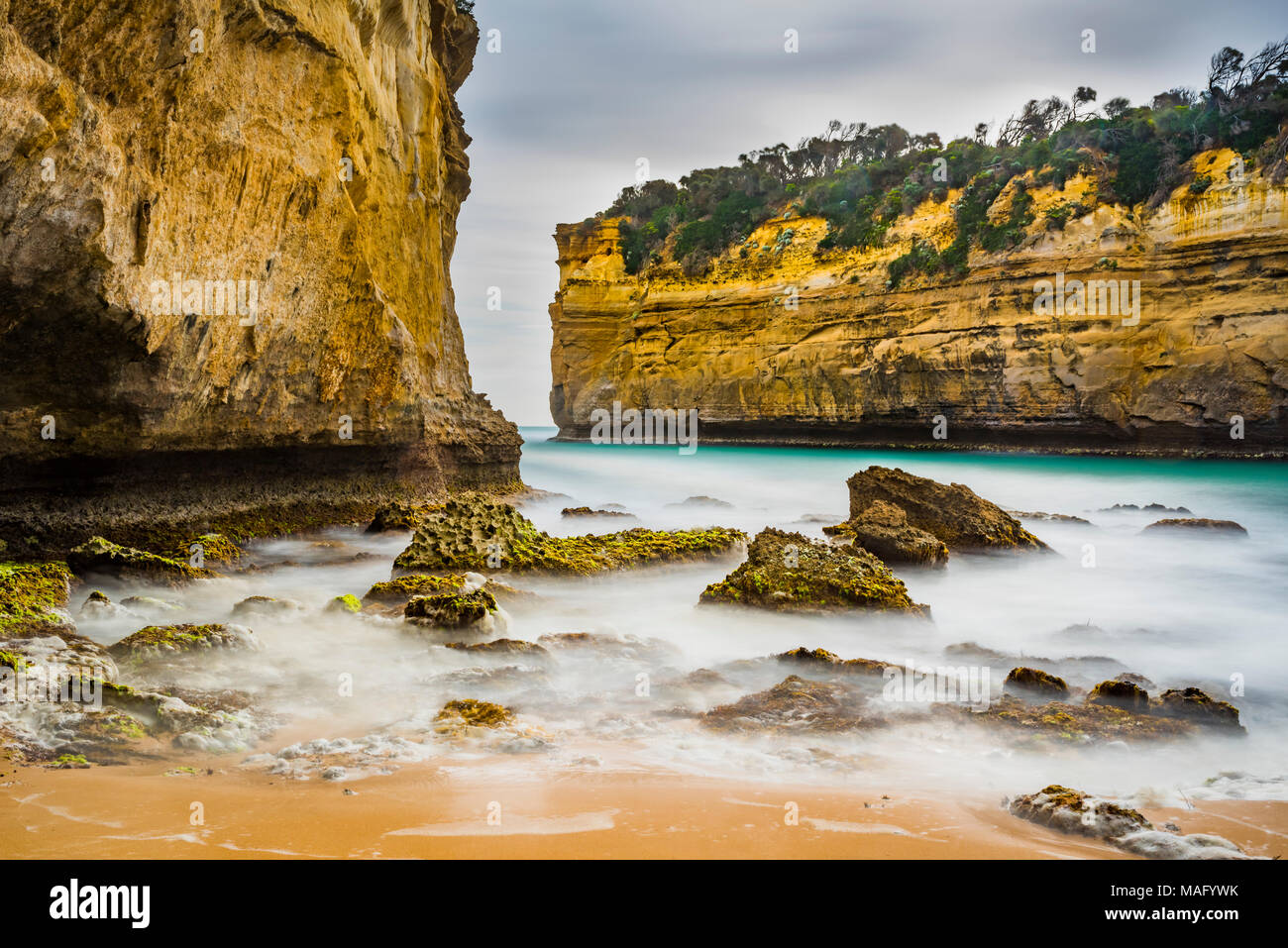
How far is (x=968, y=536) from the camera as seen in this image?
9.38m

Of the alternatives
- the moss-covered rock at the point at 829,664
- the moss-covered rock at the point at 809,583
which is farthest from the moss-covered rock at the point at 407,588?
the moss-covered rock at the point at 829,664

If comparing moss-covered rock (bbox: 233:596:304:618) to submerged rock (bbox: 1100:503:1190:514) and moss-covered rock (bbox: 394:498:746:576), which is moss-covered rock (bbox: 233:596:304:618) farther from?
submerged rock (bbox: 1100:503:1190:514)

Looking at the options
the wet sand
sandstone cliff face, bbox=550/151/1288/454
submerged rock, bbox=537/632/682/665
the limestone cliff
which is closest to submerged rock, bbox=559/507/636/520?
the limestone cliff

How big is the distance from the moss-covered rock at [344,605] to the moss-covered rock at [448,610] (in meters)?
0.51

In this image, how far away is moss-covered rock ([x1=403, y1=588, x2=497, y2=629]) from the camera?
5.46 metres

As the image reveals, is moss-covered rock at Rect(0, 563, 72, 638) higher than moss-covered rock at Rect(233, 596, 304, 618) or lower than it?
higher

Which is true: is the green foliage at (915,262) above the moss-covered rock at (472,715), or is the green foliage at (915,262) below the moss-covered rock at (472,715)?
above

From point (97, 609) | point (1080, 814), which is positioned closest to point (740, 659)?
point (1080, 814)

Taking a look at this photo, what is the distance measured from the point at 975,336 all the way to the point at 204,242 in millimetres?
30026

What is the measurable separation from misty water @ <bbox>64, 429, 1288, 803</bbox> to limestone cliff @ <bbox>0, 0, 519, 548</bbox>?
1537 mm

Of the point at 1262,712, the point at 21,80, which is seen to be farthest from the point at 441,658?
the point at 1262,712

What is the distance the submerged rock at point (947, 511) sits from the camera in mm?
9422

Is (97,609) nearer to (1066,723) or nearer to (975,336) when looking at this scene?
(1066,723)

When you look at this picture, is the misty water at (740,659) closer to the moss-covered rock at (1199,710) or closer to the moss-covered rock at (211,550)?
the moss-covered rock at (1199,710)
